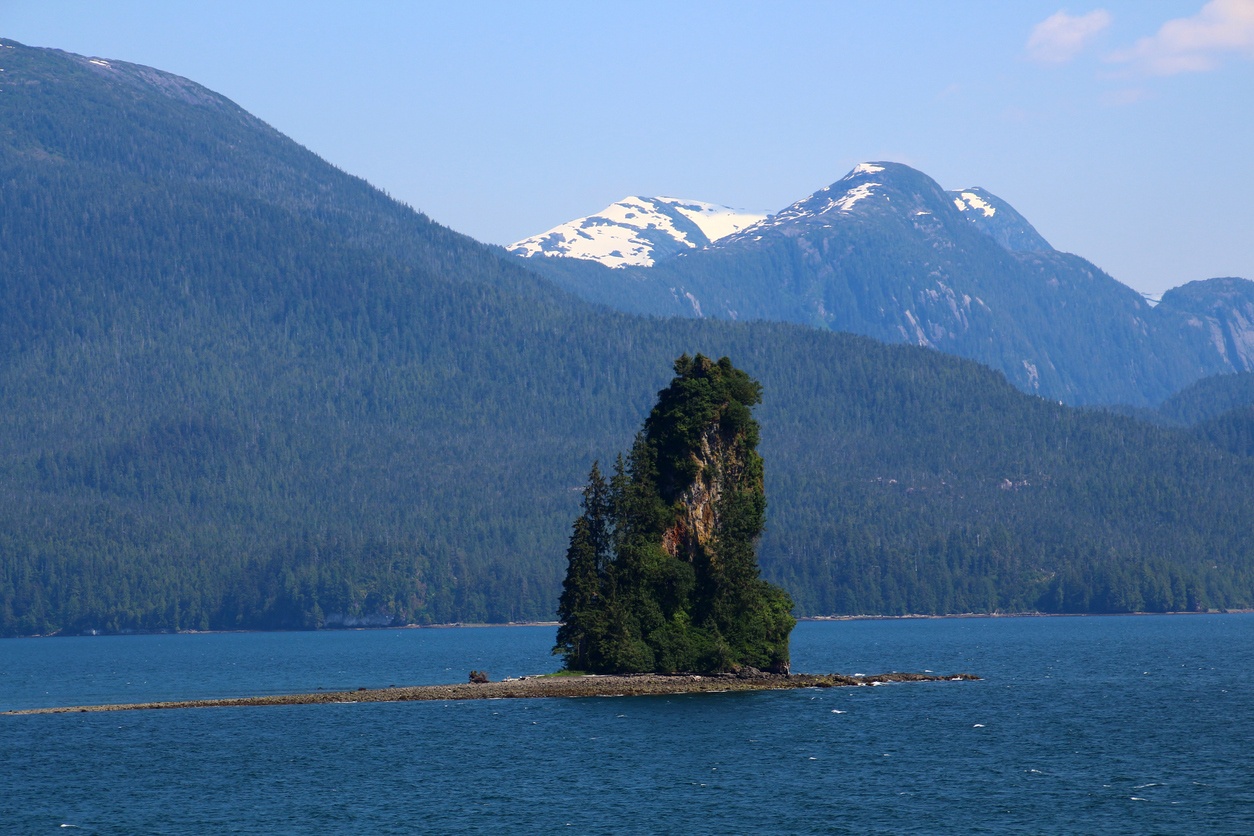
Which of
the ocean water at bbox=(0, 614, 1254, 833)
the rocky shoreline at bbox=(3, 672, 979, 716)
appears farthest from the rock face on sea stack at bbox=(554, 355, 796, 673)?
the ocean water at bbox=(0, 614, 1254, 833)

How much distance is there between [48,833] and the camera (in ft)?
299

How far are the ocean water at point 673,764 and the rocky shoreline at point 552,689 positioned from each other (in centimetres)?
189

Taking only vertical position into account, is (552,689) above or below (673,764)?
above

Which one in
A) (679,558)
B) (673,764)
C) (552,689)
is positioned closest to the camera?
(673,764)

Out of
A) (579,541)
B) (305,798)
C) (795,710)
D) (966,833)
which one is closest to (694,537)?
(579,541)

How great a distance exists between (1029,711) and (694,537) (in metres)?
31.7

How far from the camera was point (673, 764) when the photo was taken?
109812mm

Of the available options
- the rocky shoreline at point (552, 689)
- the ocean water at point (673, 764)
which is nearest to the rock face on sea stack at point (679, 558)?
the rocky shoreline at point (552, 689)

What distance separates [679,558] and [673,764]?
141 feet

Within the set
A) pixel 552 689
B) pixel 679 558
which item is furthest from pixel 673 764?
pixel 679 558

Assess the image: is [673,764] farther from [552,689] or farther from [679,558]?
[679,558]

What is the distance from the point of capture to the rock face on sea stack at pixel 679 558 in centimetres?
14862

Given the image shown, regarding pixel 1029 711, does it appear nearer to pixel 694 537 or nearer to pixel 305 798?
pixel 694 537

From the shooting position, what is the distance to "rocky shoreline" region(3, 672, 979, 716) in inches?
5635
